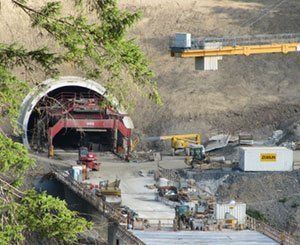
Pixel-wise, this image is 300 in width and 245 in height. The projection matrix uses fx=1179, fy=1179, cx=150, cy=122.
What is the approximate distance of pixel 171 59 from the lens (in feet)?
213

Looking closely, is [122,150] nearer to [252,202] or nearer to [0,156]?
[252,202]

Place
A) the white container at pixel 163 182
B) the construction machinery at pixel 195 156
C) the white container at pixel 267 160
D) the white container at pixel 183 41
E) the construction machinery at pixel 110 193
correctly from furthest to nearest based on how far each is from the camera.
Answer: the white container at pixel 183 41, the construction machinery at pixel 195 156, the white container at pixel 267 160, the white container at pixel 163 182, the construction machinery at pixel 110 193

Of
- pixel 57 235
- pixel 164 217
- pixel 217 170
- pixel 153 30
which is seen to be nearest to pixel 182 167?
pixel 217 170

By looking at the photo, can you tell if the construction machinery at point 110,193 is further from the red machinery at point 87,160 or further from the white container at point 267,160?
the white container at point 267,160

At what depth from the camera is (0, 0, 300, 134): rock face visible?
57531mm

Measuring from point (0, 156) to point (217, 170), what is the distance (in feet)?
108

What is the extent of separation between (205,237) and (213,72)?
29.4m

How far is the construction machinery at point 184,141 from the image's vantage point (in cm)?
5209

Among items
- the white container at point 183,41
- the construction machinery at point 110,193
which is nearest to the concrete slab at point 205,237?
the construction machinery at point 110,193

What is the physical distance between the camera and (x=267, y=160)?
46094 millimetres

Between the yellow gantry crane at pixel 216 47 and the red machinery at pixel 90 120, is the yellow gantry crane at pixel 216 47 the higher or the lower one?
the higher one

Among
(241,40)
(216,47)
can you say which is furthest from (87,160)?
(241,40)

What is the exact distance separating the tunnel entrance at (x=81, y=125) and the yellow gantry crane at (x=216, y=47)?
407 centimetres

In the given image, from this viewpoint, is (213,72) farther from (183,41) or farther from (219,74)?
(183,41)
